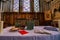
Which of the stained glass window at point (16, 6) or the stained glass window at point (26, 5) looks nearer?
the stained glass window at point (16, 6)

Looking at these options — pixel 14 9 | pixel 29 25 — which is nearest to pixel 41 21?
pixel 14 9

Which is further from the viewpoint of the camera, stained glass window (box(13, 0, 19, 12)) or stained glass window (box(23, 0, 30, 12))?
stained glass window (box(23, 0, 30, 12))

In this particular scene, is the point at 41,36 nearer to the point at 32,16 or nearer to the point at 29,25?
the point at 29,25

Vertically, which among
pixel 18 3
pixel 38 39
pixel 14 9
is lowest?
pixel 38 39

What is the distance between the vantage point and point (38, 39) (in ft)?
2.83

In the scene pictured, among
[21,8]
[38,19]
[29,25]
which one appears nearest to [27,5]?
[21,8]

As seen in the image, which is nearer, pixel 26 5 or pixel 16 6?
pixel 16 6

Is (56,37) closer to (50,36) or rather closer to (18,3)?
(50,36)

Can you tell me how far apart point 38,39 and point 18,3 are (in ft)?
21.2

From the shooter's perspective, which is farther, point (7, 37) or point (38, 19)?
point (38, 19)

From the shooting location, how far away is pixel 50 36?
89cm

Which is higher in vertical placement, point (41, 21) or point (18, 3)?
point (18, 3)

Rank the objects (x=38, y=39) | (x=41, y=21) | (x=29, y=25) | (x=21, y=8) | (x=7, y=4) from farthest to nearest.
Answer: (x=21, y=8)
(x=7, y=4)
(x=41, y=21)
(x=29, y=25)
(x=38, y=39)

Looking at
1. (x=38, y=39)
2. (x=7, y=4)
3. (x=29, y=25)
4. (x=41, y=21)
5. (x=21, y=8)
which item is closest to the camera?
(x=38, y=39)
